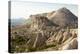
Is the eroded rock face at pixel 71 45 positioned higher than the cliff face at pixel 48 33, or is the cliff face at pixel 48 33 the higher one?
the cliff face at pixel 48 33

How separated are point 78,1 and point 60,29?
44cm

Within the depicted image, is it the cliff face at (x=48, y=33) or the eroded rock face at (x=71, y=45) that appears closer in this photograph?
the cliff face at (x=48, y=33)

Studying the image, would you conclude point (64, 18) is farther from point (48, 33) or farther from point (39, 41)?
point (39, 41)

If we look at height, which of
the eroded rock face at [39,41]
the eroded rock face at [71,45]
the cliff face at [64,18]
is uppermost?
the cliff face at [64,18]

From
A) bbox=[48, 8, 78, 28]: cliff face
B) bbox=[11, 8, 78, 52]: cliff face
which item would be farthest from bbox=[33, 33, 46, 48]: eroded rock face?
bbox=[48, 8, 78, 28]: cliff face

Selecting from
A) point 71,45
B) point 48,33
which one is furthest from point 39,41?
point 71,45

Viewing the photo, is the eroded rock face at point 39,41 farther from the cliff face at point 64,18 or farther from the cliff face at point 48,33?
the cliff face at point 64,18

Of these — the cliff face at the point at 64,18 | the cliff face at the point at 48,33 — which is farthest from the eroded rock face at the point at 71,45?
the cliff face at the point at 64,18

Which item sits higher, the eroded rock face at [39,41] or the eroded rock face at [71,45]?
the eroded rock face at [39,41]

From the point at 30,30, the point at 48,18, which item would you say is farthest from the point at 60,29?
the point at 30,30

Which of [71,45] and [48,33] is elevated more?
[48,33]

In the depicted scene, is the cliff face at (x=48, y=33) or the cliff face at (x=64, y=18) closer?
the cliff face at (x=48, y=33)

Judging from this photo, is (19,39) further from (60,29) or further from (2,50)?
(60,29)

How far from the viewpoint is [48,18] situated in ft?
6.26
